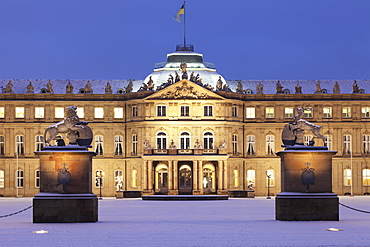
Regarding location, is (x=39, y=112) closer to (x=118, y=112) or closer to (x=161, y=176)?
(x=118, y=112)

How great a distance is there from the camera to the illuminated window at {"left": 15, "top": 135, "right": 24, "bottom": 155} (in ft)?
334

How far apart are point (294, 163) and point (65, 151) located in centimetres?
1172

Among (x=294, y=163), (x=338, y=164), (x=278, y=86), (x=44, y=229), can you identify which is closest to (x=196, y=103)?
(x=278, y=86)

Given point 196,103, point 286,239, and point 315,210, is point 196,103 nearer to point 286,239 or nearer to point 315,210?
point 315,210

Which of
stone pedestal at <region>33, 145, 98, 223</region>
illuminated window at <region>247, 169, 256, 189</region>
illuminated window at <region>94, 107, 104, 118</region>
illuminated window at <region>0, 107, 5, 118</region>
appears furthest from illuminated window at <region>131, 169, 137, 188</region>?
stone pedestal at <region>33, 145, 98, 223</region>

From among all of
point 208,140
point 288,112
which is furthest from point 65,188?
point 288,112

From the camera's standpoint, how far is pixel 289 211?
141 ft

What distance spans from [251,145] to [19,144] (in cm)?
2797

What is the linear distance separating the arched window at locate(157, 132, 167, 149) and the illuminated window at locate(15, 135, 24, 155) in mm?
16666

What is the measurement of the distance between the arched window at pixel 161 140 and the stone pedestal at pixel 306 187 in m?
55.2

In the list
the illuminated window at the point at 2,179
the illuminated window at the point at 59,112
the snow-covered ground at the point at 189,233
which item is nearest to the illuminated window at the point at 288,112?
the illuminated window at the point at 59,112

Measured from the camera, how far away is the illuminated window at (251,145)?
339ft

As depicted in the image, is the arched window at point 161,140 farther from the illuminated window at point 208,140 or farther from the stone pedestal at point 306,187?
the stone pedestal at point 306,187

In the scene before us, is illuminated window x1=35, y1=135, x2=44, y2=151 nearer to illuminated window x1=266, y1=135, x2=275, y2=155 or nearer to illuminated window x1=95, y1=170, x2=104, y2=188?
illuminated window x1=95, y1=170, x2=104, y2=188
